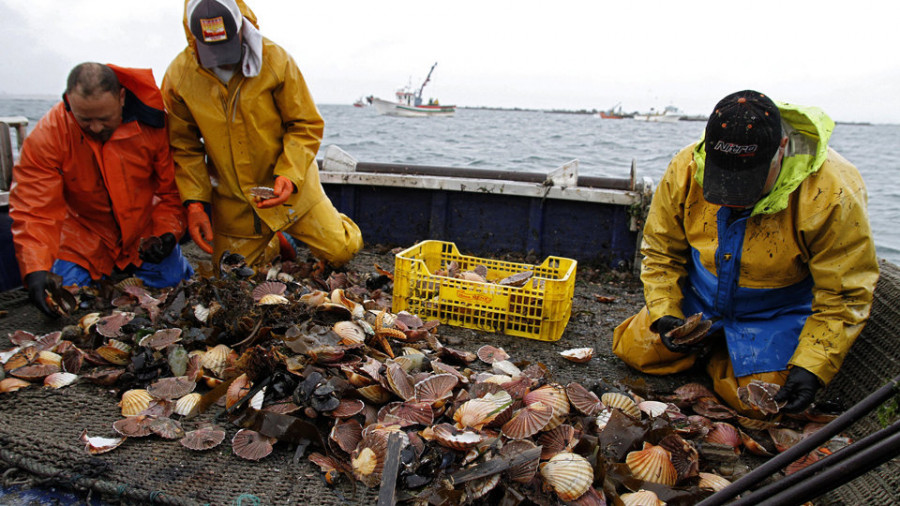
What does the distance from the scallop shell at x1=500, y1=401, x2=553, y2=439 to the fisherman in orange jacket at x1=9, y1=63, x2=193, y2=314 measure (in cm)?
262

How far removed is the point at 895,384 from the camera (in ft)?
4.22

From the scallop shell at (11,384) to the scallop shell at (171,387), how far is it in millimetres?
543

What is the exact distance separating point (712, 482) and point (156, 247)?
348cm

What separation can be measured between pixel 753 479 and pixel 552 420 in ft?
3.10

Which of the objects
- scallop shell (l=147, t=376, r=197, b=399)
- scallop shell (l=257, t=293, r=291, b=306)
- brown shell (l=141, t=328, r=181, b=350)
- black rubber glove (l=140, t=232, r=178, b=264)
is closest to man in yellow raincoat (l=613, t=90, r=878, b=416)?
scallop shell (l=257, t=293, r=291, b=306)

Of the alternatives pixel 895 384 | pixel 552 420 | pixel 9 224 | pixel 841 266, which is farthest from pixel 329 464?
pixel 9 224

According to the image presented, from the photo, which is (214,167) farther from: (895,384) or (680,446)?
(895,384)

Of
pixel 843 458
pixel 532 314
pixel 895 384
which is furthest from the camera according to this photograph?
pixel 532 314

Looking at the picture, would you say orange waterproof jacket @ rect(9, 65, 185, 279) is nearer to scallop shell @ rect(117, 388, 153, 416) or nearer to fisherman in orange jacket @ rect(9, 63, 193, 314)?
fisherman in orange jacket @ rect(9, 63, 193, 314)

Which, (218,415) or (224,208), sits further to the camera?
(224,208)

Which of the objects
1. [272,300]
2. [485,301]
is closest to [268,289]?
[272,300]

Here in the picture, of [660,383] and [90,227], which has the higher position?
[90,227]

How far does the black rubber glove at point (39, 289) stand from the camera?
3.05 metres

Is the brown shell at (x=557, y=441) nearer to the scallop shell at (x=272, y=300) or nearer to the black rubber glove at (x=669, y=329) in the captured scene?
the black rubber glove at (x=669, y=329)
